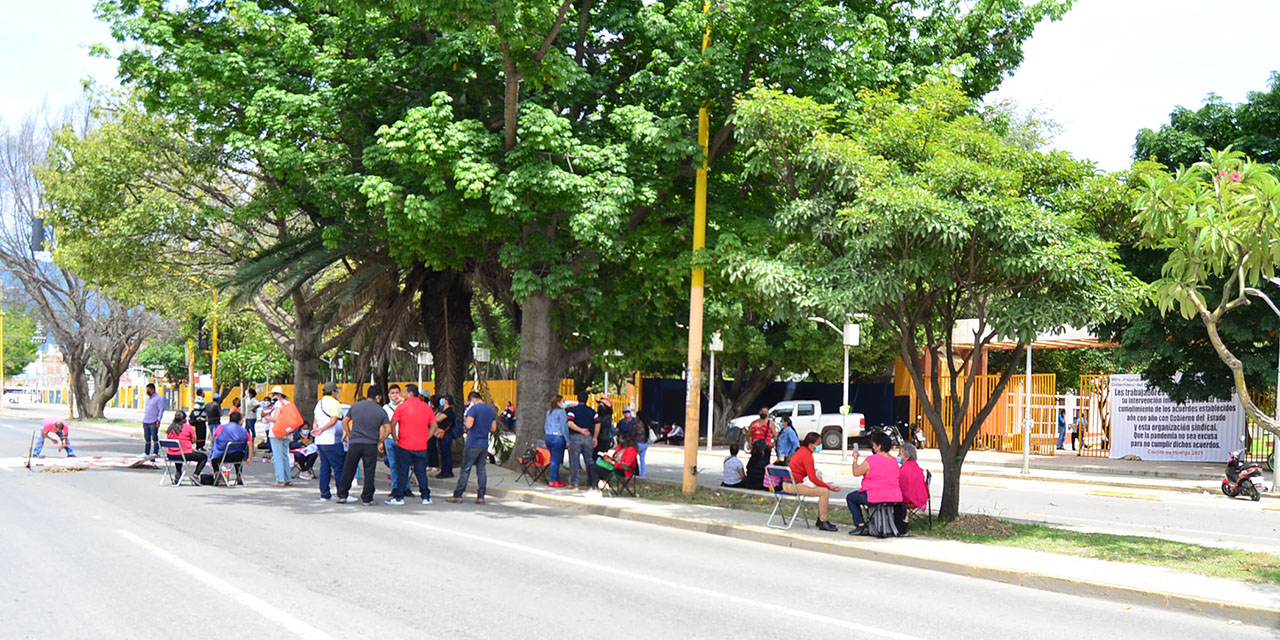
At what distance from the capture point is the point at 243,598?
7926mm

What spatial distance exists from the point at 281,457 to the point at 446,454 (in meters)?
3.08

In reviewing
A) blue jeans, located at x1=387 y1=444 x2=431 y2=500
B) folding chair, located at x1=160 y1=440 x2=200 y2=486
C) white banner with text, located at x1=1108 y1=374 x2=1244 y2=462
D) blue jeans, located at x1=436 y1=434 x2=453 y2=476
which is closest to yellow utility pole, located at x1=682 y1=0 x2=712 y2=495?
blue jeans, located at x1=387 y1=444 x2=431 y2=500

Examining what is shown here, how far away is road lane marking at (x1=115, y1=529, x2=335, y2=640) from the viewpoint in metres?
6.91

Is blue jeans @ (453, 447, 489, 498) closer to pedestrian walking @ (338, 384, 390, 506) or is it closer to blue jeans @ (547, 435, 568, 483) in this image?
pedestrian walking @ (338, 384, 390, 506)

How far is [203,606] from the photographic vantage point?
7.62 m

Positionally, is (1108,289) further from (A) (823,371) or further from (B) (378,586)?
(A) (823,371)

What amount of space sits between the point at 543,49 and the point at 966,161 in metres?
6.30

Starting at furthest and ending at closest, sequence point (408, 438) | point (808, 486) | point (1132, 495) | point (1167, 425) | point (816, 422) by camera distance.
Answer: point (816, 422) < point (1167, 425) < point (1132, 495) < point (408, 438) < point (808, 486)

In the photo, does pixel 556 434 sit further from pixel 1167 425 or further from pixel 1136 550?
pixel 1167 425

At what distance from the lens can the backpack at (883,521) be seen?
1273cm

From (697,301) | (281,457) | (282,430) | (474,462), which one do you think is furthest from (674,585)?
(281,457)

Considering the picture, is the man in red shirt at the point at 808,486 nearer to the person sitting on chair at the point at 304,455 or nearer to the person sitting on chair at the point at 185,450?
the person sitting on chair at the point at 304,455

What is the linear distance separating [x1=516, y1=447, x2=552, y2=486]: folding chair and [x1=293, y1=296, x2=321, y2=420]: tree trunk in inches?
467

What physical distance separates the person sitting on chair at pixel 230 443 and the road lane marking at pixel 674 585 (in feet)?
18.4
